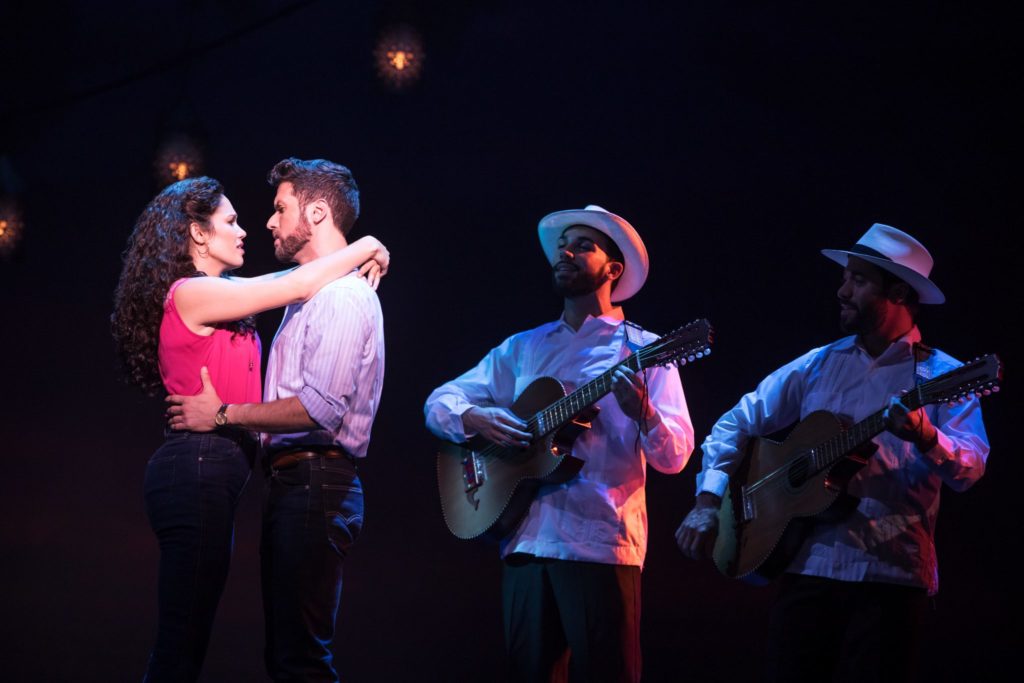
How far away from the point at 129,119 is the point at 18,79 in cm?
68

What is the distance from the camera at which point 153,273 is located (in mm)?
3027

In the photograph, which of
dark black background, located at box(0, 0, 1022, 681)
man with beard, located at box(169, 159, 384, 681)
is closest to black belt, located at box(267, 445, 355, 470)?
man with beard, located at box(169, 159, 384, 681)

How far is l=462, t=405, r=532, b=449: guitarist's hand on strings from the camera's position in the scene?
3498 mm

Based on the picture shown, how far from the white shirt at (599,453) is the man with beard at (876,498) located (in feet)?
0.97

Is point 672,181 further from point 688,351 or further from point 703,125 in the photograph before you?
point 688,351

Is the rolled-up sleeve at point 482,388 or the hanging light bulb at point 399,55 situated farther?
the hanging light bulb at point 399,55

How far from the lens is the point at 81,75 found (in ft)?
18.2

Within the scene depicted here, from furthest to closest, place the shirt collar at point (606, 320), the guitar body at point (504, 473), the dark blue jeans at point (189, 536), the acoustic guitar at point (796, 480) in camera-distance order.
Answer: the shirt collar at point (606, 320) < the guitar body at point (504, 473) < the acoustic guitar at point (796, 480) < the dark blue jeans at point (189, 536)

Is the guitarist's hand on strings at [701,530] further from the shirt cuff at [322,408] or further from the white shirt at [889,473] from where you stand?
the shirt cuff at [322,408]

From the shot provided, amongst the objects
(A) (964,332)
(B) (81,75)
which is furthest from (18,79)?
(A) (964,332)

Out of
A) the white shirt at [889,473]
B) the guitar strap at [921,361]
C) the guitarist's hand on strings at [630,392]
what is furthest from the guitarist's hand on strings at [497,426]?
the guitar strap at [921,361]

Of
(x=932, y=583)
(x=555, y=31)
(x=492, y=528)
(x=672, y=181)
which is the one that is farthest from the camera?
(x=555, y=31)

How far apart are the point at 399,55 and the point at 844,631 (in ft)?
12.0

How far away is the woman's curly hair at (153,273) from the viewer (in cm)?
300
